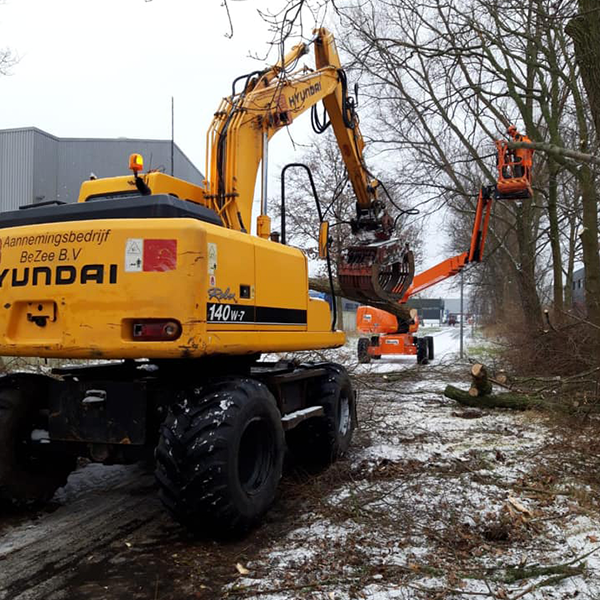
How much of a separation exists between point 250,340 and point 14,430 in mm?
2065

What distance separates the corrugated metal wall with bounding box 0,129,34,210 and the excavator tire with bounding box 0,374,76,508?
21593 millimetres

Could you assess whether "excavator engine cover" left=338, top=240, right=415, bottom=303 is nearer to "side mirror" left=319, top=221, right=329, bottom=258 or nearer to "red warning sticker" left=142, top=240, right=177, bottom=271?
"side mirror" left=319, top=221, right=329, bottom=258

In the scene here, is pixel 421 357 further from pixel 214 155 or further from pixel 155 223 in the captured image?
pixel 155 223

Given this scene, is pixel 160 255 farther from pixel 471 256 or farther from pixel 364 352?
pixel 364 352

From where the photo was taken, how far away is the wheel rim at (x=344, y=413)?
260 inches

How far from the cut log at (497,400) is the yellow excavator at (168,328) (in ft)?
14.1

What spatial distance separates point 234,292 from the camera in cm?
443

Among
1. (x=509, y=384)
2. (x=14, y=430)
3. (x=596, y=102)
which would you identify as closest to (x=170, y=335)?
(x=14, y=430)

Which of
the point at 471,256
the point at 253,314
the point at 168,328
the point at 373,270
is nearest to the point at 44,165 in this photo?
the point at 471,256

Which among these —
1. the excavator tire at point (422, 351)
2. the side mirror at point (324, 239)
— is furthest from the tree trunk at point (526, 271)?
the side mirror at point (324, 239)

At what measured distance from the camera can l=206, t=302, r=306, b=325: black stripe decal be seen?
13.8ft

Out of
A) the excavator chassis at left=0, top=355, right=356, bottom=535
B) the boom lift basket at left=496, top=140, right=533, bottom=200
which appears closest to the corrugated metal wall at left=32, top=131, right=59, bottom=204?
the boom lift basket at left=496, top=140, right=533, bottom=200

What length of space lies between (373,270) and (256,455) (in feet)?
13.8

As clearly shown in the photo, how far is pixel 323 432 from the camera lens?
614 cm
